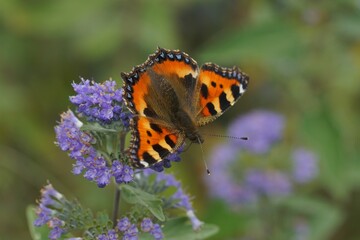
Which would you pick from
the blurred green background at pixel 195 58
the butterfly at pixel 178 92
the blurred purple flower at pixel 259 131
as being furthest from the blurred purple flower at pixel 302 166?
the butterfly at pixel 178 92

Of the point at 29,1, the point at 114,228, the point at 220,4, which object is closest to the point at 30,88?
the point at 29,1

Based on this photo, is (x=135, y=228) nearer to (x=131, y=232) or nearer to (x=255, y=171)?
(x=131, y=232)

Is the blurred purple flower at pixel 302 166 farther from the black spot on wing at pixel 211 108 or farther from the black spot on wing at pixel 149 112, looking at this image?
the black spot on wing at pixel 149 112

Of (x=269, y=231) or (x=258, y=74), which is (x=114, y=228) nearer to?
(x=269, y=231)

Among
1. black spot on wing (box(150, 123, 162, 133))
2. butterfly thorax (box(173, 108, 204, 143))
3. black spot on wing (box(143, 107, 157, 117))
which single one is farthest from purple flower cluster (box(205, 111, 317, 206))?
black spot on wing (box(150, 123, 162, 133))

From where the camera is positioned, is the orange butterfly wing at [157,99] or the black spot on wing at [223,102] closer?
the orange butterfly wing at [157,99]
